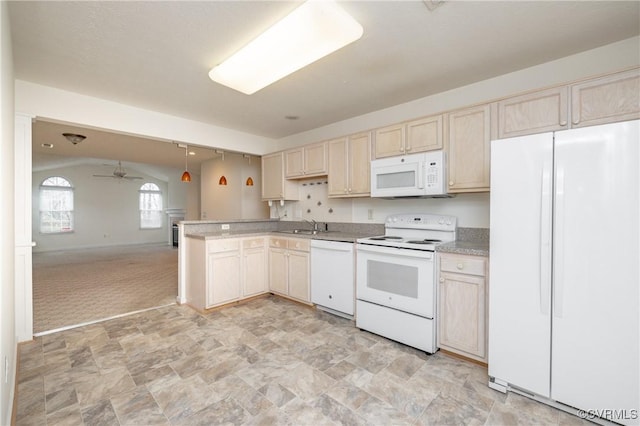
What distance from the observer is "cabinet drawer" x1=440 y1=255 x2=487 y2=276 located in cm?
221

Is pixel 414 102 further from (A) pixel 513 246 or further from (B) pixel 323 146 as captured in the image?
(A) pixel 513 246

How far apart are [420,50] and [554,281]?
6.25 feet

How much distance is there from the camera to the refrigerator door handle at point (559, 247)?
5.66ft

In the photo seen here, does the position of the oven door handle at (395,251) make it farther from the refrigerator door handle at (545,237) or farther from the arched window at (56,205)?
the arched window at (56,205)

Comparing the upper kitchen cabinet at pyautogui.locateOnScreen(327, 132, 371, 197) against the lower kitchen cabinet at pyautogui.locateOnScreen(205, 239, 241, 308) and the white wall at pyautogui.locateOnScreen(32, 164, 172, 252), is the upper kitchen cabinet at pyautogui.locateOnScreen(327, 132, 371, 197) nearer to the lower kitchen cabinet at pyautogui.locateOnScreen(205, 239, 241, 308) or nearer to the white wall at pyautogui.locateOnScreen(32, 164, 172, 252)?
the lower kitchen cabinet at pyautogui.locateOnScreen(205, 239, 241, 308)

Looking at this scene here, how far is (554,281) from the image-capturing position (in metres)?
1.75

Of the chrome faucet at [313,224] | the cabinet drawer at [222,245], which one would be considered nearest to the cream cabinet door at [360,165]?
the chrome faucet at [313,224]

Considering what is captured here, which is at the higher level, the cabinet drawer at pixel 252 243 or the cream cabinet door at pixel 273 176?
the cream cabinet door at pixel 273 176

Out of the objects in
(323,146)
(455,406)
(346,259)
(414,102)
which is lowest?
(455,406)

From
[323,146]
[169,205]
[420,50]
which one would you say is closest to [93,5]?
[420,50]

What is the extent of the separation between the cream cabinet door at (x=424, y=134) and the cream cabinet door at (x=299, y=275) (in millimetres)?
1774

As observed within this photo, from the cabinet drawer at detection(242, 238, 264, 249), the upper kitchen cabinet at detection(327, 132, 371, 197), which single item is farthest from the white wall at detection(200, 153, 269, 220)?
the upper kitchen cabinet at detection(327, 132, 371, 197)

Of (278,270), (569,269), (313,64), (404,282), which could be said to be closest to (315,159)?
(313,64)

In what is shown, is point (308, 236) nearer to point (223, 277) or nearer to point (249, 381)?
point (223, 277)
